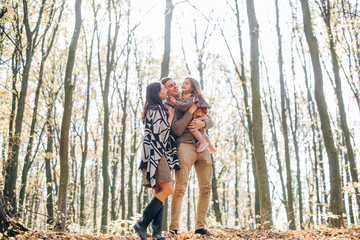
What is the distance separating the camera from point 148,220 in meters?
3.85

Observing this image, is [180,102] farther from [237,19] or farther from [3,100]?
[3,100]

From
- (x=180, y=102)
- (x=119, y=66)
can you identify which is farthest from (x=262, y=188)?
(x=119, y=66)

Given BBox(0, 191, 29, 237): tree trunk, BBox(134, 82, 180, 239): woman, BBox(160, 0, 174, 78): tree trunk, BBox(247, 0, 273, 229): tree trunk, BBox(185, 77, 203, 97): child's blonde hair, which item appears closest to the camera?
BBox(0, 191, 29, 237): tree trunk

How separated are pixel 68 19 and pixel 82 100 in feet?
21.8

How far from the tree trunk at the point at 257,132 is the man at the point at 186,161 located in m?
1.83

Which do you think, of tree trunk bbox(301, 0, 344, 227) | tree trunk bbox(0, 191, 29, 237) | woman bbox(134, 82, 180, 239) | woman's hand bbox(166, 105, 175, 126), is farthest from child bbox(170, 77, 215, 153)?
tree trunk bbox(301, 0, 344, 227)

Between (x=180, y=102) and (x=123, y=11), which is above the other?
(x=123, y=11)

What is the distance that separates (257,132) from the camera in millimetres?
6414

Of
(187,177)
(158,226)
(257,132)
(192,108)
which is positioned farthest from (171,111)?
A: (257,132)

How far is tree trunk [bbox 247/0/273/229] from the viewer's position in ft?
19.8

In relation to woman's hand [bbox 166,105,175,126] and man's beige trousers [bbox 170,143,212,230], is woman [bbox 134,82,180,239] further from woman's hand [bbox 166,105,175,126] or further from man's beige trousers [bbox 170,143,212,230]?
man's beige trousers [bbox 170,143,212,230]

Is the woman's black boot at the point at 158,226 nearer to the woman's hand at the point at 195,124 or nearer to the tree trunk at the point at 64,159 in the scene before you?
the woman's hand at the point at 195,124

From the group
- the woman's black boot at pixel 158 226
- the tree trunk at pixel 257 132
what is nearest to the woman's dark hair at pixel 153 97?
the woman's black boot at pixel 158 226

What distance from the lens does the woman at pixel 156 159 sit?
12.5ft
